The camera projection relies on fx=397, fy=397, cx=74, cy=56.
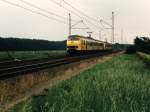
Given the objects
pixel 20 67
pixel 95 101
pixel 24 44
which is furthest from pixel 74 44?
pixel 95 101

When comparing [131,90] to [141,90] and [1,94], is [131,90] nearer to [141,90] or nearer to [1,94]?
[141,90]

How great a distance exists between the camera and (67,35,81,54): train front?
51753 millimetres

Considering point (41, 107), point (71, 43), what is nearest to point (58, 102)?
point (41, 107)

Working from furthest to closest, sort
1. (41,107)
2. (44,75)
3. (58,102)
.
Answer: (44,75) → (58,102) → (41,107)

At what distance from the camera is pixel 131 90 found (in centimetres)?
1138

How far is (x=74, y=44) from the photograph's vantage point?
5209cm

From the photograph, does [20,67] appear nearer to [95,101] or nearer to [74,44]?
[95,101]

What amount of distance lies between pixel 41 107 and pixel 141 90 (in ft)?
11.4

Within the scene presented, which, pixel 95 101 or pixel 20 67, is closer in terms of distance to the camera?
pixel 95 101

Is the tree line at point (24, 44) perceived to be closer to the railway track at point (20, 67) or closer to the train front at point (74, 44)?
the train front at point (74, 44)

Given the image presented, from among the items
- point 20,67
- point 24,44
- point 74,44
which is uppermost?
point 74,44

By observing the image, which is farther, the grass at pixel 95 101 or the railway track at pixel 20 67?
the railway track at pixel 20 67

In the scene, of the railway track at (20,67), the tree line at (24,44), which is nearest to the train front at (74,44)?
the tree line at (24,44)

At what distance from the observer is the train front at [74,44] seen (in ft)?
170
